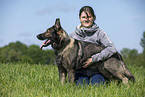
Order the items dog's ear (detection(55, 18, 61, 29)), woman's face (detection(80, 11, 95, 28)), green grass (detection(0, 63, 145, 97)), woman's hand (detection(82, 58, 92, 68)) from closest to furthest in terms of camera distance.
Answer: dog's ear (detection(55, 18, 61, 29)), green grass (detection(0, 63, 145, 97)), woman's hand (detection(82, 58, 92, 68)), woman's face (detection(80, 11, 95, 28))

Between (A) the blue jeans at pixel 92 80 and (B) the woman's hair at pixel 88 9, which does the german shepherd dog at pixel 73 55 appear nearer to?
(A) the blue jeans at pixel 92 80

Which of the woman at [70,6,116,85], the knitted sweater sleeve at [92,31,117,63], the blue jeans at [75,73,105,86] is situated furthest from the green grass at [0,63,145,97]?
the knitted sweater sleeve at [92,31,117,63]

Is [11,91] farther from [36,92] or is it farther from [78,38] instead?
[78,38]

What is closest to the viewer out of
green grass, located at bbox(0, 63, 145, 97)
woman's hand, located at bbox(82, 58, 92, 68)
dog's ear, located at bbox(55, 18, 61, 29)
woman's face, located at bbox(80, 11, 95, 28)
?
dog's ear, located at bbox(55, 18, 61, 29)

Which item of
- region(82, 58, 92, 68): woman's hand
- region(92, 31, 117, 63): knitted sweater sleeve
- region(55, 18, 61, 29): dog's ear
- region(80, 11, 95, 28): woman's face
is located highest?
region(80, 11, 95, 28): woman's face

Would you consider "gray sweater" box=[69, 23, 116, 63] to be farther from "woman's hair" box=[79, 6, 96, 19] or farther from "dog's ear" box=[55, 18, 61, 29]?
"dog's ear" box=[55, 18, 61, 29]

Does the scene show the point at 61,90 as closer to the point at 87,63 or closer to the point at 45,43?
the point at 87,63

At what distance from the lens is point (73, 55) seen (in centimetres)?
400

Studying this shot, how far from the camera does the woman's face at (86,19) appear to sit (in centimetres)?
429

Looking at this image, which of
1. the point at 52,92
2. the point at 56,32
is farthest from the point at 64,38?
the point at 52,92

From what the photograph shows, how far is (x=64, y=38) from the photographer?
3916 millimetres

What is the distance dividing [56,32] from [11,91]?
6.36ft

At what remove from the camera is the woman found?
4.20 m

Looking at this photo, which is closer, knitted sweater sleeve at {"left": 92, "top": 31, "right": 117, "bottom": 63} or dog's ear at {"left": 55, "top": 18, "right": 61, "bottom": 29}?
dog's ear at {"left": 55, "top": 18, "right": 61, "bottom": 29}
